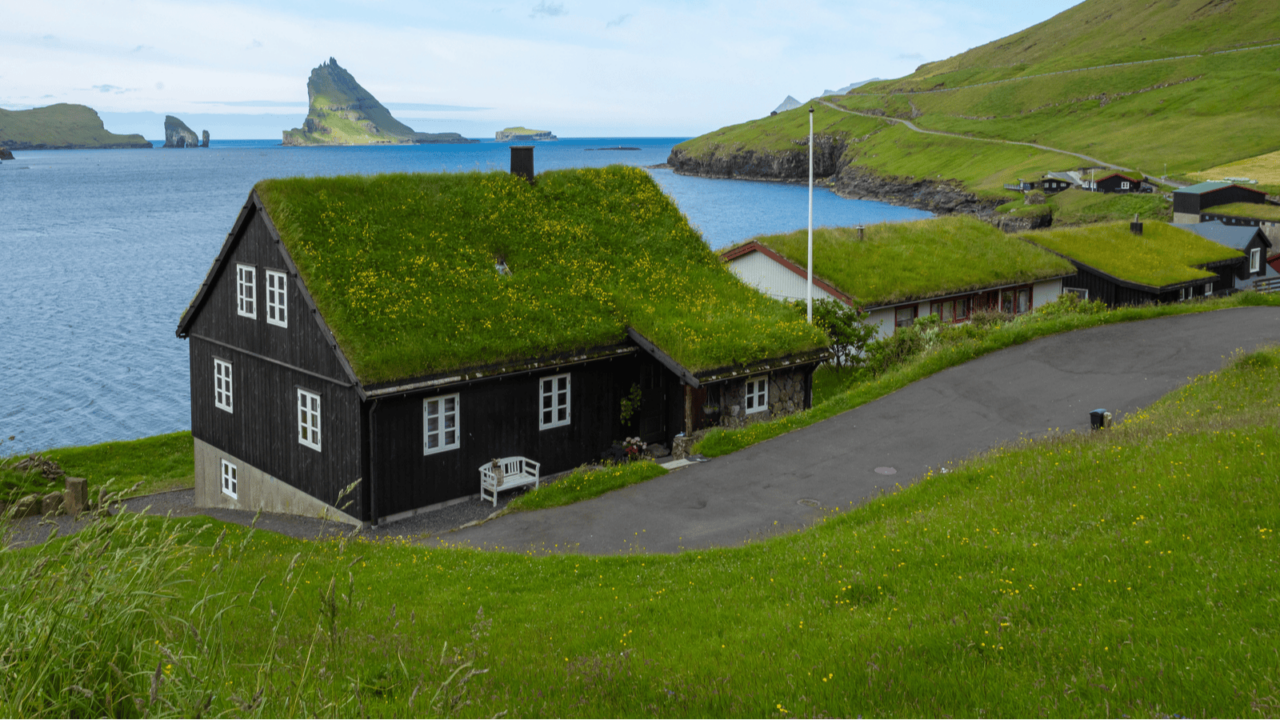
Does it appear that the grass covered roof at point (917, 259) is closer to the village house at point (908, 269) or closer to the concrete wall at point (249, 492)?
the village house at point (908, 269)

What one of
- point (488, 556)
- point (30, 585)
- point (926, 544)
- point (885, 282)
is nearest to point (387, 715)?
point (30, 585)

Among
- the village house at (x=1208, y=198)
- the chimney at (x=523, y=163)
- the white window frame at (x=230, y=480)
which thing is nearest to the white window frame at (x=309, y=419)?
the white window frame at (x=230, y=480)

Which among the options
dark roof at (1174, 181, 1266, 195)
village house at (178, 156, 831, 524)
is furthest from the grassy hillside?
village house at (178, 156, 831, 524)

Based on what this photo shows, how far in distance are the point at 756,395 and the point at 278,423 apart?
13413 mm

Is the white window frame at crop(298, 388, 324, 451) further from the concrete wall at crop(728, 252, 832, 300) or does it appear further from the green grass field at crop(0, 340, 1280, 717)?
the concrete wall at crop(728, 252, 832, 300)

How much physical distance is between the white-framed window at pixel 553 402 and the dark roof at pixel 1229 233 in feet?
179

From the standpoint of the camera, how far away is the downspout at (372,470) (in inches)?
829

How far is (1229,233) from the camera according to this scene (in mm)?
63219

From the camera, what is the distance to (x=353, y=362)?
20.8 m

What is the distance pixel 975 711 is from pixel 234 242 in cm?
2341

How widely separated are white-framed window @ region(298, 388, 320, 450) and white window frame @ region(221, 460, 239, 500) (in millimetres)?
4654

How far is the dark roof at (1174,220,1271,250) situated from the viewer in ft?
201

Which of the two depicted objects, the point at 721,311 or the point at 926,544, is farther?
the point at 721,311

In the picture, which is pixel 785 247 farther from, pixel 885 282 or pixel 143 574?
pixel 143 574
